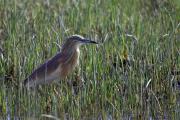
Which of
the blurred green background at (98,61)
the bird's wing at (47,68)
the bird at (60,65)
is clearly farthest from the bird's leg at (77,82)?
the bird's wing at (47,68)

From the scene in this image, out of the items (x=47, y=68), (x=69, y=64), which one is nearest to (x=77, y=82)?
(x=69, y=64)

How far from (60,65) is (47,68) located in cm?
23

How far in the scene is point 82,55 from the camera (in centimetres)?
773

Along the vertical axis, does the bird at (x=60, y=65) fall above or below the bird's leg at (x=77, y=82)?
above

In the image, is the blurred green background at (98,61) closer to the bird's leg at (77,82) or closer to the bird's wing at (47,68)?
the bird's leg at (77,82)

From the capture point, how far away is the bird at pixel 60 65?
6.99m

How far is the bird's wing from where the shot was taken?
6.94m

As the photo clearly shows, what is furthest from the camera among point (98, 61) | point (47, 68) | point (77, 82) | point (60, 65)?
A: point (77, 82)

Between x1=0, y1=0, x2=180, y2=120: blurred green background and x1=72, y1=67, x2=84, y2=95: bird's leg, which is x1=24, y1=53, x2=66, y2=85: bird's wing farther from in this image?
x1=72, y1=67, x2=84, y2=95: bird's leg

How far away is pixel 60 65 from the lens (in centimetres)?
727

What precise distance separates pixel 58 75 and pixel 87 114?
3.26 ft

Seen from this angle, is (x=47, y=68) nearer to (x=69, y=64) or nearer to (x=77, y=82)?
(x=69, y=64)

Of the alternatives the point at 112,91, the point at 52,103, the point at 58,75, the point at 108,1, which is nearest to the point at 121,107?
the point at 112,91

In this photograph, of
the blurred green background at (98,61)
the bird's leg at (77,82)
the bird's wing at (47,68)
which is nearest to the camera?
the blurred green background at (98,61)
